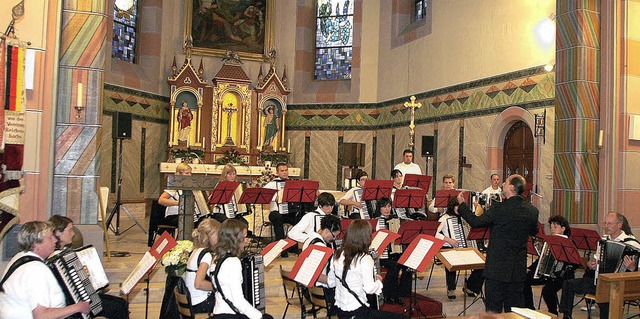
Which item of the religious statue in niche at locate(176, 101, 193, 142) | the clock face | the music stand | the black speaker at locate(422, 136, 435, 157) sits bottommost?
the music stand

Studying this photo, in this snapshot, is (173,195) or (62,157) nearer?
(62,157)

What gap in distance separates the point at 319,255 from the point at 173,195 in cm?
479

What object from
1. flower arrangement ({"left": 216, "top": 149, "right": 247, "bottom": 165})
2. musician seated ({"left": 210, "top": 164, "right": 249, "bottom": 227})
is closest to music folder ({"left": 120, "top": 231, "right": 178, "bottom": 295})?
musician seated ({"left": 210, "top": 164, "right": 249, "bottom": 227})

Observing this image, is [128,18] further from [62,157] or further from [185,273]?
[185,273]

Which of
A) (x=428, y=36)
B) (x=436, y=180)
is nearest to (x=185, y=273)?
(x=436, y=180)

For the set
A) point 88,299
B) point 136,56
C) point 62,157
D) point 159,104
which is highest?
point 136,56

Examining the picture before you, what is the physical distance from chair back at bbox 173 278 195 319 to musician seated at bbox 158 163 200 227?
379 cm

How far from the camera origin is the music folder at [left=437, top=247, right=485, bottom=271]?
24.1 feet

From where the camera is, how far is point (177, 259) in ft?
20.0

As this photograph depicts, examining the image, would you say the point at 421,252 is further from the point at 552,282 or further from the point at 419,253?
the point at 552,282

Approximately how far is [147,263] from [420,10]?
1459 cm

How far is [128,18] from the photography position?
1811 cm

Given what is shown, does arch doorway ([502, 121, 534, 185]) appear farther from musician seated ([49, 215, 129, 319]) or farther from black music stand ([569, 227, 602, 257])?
musician seated ([49, 215, 129, 319])

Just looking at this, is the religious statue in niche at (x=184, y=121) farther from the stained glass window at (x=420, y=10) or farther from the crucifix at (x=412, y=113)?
the stained glass window at (x=420, y=10)
